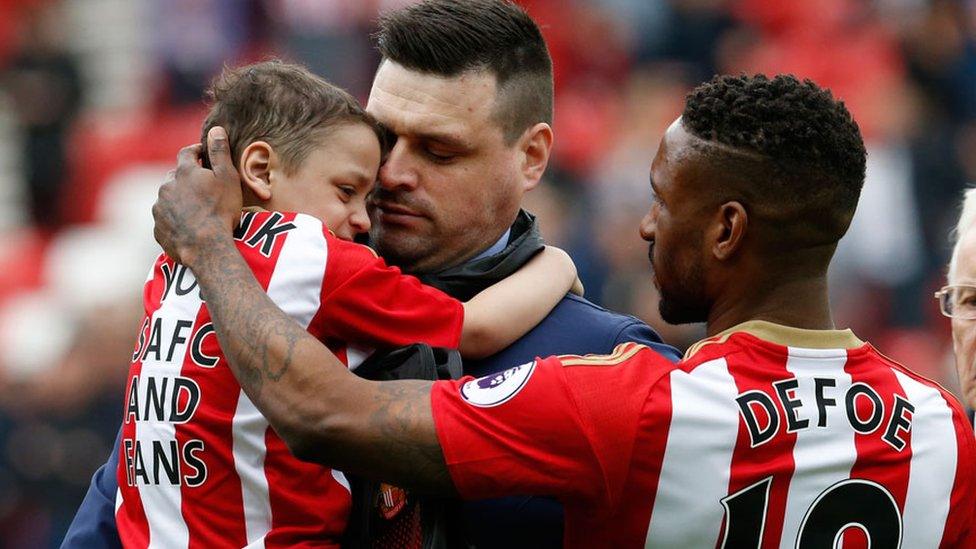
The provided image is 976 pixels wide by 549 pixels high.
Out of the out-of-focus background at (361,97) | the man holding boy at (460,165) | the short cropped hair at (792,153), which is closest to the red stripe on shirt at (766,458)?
the short cropped hair at (792,153)

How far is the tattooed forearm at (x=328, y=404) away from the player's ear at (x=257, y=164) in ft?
1.33

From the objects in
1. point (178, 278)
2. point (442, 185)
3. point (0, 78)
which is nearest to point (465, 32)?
point (442, 185)

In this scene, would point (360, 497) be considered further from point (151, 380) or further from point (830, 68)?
point (830, 68)

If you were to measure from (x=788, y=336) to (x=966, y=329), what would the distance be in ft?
3.50

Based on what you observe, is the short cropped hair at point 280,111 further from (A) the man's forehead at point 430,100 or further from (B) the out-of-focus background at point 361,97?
(B) the out-of-focus background at point 361,97

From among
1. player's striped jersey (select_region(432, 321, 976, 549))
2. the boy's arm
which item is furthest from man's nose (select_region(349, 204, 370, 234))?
player's striped jersey (select_region(432, 321, 976, 549))

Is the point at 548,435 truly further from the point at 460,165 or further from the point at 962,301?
the point at 962,301

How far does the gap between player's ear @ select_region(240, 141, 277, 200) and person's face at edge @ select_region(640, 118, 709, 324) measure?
0.82 meters

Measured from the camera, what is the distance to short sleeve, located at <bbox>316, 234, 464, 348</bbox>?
327 centimetres

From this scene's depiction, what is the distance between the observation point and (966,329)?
13.3 ft

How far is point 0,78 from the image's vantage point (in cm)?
1134

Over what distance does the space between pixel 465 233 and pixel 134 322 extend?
4487mm

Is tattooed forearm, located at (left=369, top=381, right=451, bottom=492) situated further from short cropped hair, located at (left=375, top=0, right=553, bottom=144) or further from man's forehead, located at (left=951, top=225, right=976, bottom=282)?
man's forehead, located at (left=951, top=225, right=976, bottom=282)

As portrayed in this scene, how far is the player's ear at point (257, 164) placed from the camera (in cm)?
343
